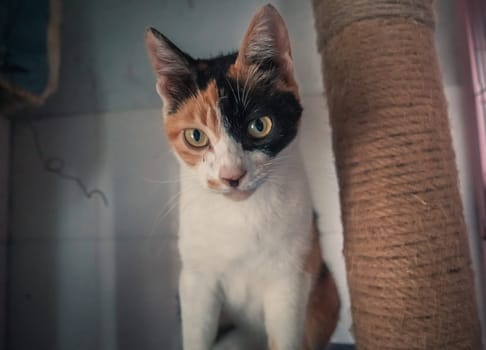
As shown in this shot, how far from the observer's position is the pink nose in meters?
0.67

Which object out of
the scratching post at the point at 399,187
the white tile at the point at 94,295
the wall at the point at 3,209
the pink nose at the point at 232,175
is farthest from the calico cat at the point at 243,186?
the wall at the point at 3,209

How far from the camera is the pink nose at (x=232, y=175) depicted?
67 cm

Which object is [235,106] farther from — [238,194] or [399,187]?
[399,187]

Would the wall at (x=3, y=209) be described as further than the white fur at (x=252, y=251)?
Yes

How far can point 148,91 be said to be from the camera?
1276 mm

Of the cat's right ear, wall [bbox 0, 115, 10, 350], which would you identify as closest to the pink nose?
the cat's right ear

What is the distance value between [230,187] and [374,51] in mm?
404

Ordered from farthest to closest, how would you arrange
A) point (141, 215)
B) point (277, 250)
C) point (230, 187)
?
point (141, 215) < point (277, 250) < point (230, 187)

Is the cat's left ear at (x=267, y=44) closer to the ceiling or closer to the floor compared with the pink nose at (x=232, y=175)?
closer to the ceiling

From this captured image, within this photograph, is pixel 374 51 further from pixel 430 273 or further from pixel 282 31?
pixel 430 273

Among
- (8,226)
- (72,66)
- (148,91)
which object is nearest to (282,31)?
(148,91)

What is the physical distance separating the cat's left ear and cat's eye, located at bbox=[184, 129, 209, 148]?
15 cm

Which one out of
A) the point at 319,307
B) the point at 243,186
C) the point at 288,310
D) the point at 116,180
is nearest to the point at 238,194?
the point at 243,186

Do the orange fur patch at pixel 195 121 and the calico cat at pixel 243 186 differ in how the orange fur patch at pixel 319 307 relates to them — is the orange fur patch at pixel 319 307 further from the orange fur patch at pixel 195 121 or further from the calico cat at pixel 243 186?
the orange fur patch at pixel 195 121
